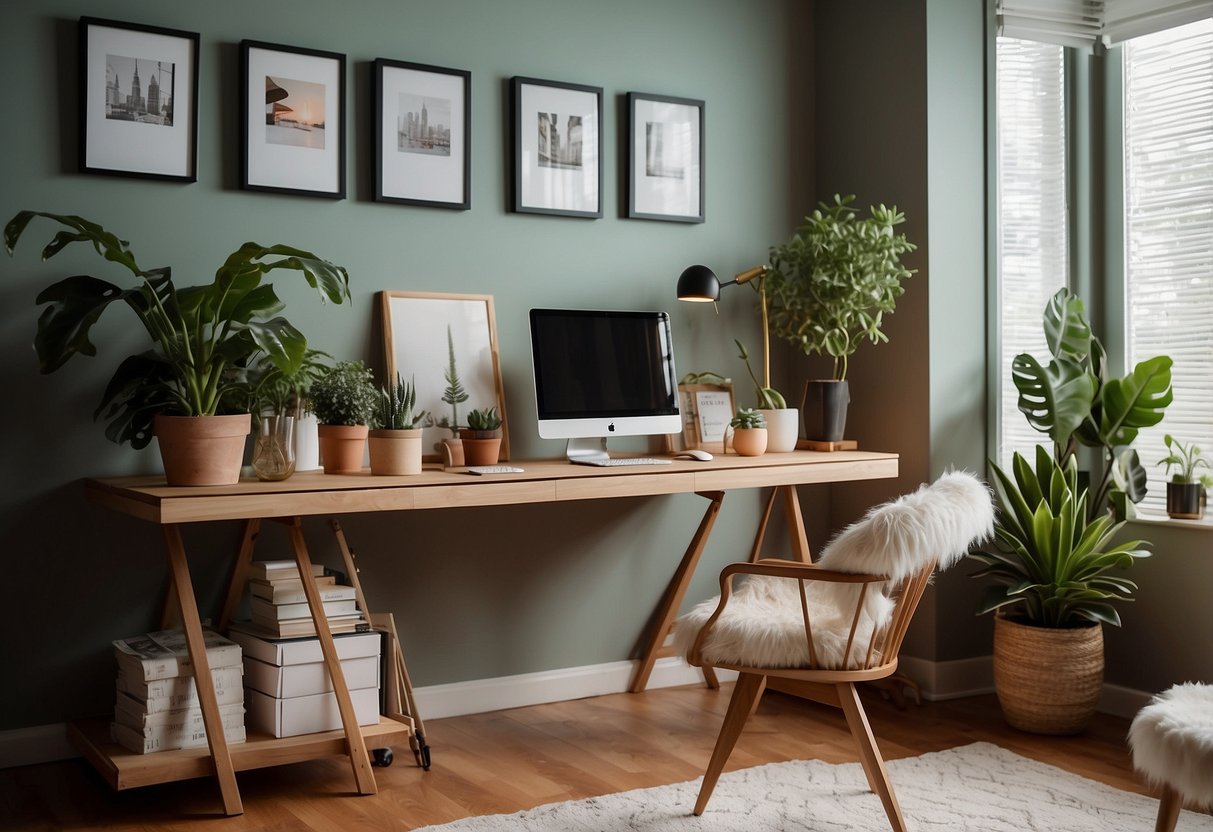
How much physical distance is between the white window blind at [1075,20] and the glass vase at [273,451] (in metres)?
2.81

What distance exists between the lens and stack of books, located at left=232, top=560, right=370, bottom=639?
3.05m

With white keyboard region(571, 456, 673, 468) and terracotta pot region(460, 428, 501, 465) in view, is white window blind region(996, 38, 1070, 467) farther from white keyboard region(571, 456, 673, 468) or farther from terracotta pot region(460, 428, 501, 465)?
terracotta pot region(460, 428, 501, 465)

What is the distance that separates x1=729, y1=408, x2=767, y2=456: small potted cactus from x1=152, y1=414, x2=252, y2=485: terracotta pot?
5.49 ft

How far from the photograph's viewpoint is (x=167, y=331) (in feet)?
9.39

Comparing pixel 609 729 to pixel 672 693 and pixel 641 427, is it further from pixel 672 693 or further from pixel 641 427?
pixel 641 427

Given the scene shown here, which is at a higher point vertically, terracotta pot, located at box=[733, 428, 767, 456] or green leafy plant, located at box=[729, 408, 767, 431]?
green leafy plant, located at box=[729, 408, 767, 431]

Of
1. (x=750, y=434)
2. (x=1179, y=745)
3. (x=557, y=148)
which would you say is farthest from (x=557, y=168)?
(x=1179, y=745)

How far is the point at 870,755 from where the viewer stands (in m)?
2.63

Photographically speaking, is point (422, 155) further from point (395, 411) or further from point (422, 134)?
point (395, 411)

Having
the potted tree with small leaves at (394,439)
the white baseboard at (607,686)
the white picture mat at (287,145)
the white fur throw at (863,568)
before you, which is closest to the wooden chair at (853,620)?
the white fur throw at (863,568)

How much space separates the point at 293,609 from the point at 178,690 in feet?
1.15

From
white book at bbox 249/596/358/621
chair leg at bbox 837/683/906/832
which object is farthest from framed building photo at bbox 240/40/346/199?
chair leg at bbox 837/683/906/832

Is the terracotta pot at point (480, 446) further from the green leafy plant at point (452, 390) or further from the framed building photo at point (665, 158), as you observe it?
the framed building photo at point (665, 158)

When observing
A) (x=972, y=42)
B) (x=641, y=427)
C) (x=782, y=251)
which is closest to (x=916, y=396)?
(x=782, y=251)
